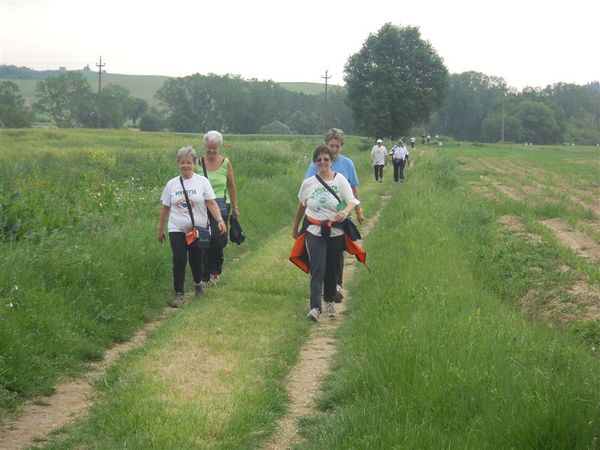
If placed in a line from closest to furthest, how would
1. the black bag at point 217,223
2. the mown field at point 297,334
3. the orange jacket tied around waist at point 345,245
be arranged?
the mown field at point 297,334 → the orange jacket tied around waist at point 345,245 → the black bag at point 217,223

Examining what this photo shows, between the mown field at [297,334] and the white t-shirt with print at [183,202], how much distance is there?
86cm

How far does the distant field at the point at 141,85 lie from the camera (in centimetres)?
12055

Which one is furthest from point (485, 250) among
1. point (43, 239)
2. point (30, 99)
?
point (30, 99)

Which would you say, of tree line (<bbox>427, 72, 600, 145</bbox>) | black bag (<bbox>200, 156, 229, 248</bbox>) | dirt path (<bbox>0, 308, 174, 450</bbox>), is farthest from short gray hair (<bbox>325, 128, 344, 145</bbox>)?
tree line (<bbox>427, 72, 600, 145</bbox>)

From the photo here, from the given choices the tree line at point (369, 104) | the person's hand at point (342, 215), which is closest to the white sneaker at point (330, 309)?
the person's hand at point (342, 215)

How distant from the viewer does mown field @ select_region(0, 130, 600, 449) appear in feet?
16.4

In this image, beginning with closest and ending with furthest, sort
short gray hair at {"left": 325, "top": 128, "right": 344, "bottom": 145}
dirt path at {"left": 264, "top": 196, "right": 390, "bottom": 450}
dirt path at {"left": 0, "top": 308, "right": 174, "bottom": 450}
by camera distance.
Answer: dirt path at {"left": 0, "top": 308, "right": 174, "bottom": 450} → dirt path at {"left": 264, "top": 196, "right": 390, "bottom": 450} → short gray hair at {"left": 325, "top": 128, "right": 344, "bottom": 145}

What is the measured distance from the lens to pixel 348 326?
27.0 ft

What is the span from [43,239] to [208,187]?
202 centimetres

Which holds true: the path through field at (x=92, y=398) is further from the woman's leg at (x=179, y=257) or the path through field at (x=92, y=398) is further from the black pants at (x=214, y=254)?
the black pants at (x=214, y=254)

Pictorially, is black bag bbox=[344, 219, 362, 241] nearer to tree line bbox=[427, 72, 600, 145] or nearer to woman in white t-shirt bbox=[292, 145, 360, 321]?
woman in white t-shirt bbox=[292, 145, 360, 321]

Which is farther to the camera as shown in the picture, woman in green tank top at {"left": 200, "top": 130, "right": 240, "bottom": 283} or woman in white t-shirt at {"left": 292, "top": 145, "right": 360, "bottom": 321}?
woman in green tank top at {"left": 200, "top": 130, "right": 240, "bottom": 283}

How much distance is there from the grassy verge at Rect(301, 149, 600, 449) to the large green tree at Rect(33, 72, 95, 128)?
93.2 meters

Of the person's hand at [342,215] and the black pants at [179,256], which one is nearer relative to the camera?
the person's hand at [342,215]
